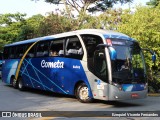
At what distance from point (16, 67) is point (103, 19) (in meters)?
12.0

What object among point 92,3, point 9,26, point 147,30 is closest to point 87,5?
point 92,3

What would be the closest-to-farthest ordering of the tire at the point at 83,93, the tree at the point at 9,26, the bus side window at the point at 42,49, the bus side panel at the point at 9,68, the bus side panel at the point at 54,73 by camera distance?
the tire at the point at 83,93, the bus side panel at the point at 54,73, the bus side window at the point at 42,49, the bus side panel at the point at 9,68, the tree at the point at 9,26

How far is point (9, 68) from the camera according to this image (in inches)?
842

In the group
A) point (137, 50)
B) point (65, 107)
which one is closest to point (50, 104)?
point (65, 107)

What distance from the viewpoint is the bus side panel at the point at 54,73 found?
14.7 m

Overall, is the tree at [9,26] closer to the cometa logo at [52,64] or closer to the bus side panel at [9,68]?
the bus side panel at [9,68]

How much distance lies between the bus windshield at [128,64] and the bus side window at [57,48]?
3217 mm

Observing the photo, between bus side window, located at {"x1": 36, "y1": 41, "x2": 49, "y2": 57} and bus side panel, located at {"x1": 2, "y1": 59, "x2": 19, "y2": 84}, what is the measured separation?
285 cm

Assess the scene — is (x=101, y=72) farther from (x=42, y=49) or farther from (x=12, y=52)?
(x=12, y=52)

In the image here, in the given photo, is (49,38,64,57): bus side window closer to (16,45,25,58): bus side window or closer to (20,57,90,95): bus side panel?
(20,57,90,95): bus side panel

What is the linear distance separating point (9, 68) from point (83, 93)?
28.1 ft

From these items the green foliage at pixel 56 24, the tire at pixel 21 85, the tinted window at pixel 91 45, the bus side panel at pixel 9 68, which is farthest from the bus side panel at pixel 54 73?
the green foliage at pixel 56 24

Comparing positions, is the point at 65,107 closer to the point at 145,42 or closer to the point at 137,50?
the point at 137,50

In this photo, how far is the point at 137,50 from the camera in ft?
45.9
